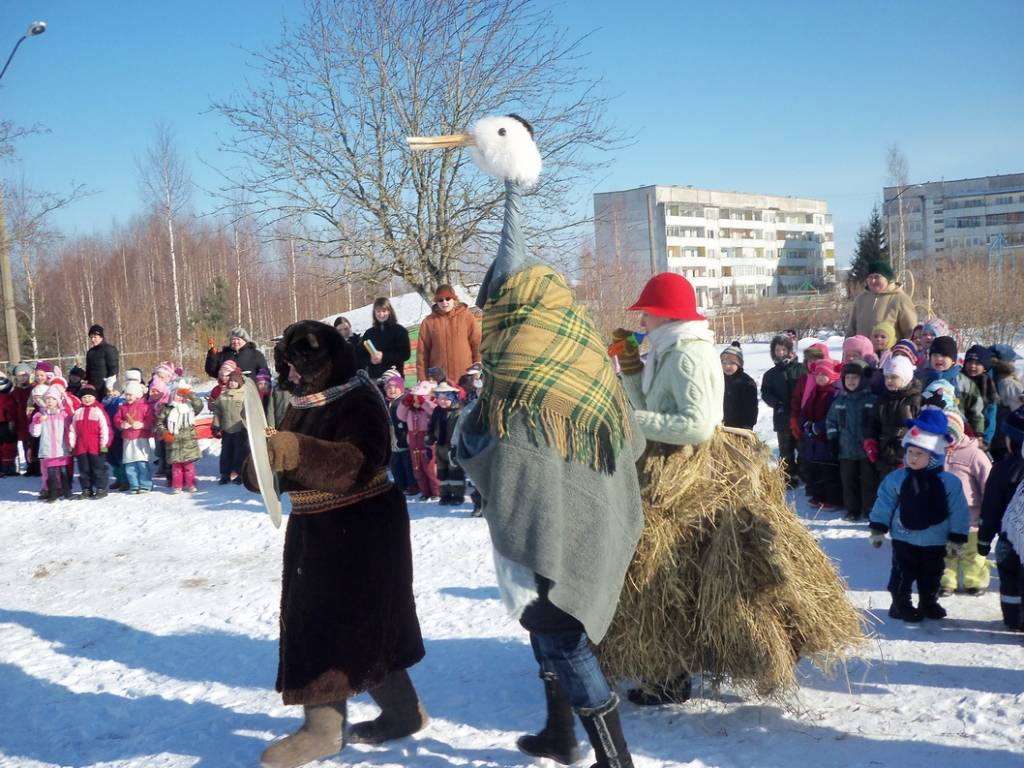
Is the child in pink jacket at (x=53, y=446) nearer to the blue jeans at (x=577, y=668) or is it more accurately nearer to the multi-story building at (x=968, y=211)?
the blue jeans at (x=577, y=668)

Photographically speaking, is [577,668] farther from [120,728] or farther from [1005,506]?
[1005,506]

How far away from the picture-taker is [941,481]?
4.80 metres

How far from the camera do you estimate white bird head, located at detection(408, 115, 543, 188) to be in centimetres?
293

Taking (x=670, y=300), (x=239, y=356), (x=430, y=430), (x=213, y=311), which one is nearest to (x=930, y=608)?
(x=670, y=300)

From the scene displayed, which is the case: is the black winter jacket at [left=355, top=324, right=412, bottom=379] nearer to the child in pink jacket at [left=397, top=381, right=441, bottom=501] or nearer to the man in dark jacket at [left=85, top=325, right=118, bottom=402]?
the child in pink jacket at [left=397, top=381, right=441, bottom=501]

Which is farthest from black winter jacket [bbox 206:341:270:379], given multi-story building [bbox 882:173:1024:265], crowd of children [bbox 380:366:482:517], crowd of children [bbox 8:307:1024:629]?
multi-story building [bbox 882:173:1024:265]

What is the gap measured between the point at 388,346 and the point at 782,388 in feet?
14.5

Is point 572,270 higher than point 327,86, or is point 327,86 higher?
point 327,86

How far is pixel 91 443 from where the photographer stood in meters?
9.98

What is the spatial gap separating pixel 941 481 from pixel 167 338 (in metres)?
38.8

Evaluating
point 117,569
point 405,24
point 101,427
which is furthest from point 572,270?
point 117,569

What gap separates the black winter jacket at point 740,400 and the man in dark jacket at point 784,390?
0.93 ft

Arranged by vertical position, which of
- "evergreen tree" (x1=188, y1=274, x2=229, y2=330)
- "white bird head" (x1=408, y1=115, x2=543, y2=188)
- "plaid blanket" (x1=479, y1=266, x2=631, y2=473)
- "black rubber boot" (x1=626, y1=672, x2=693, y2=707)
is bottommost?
"black rubber boot" (x1=626, y1=672, x2=693, y2=707)

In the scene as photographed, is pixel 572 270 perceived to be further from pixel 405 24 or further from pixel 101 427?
pixel 101 427
